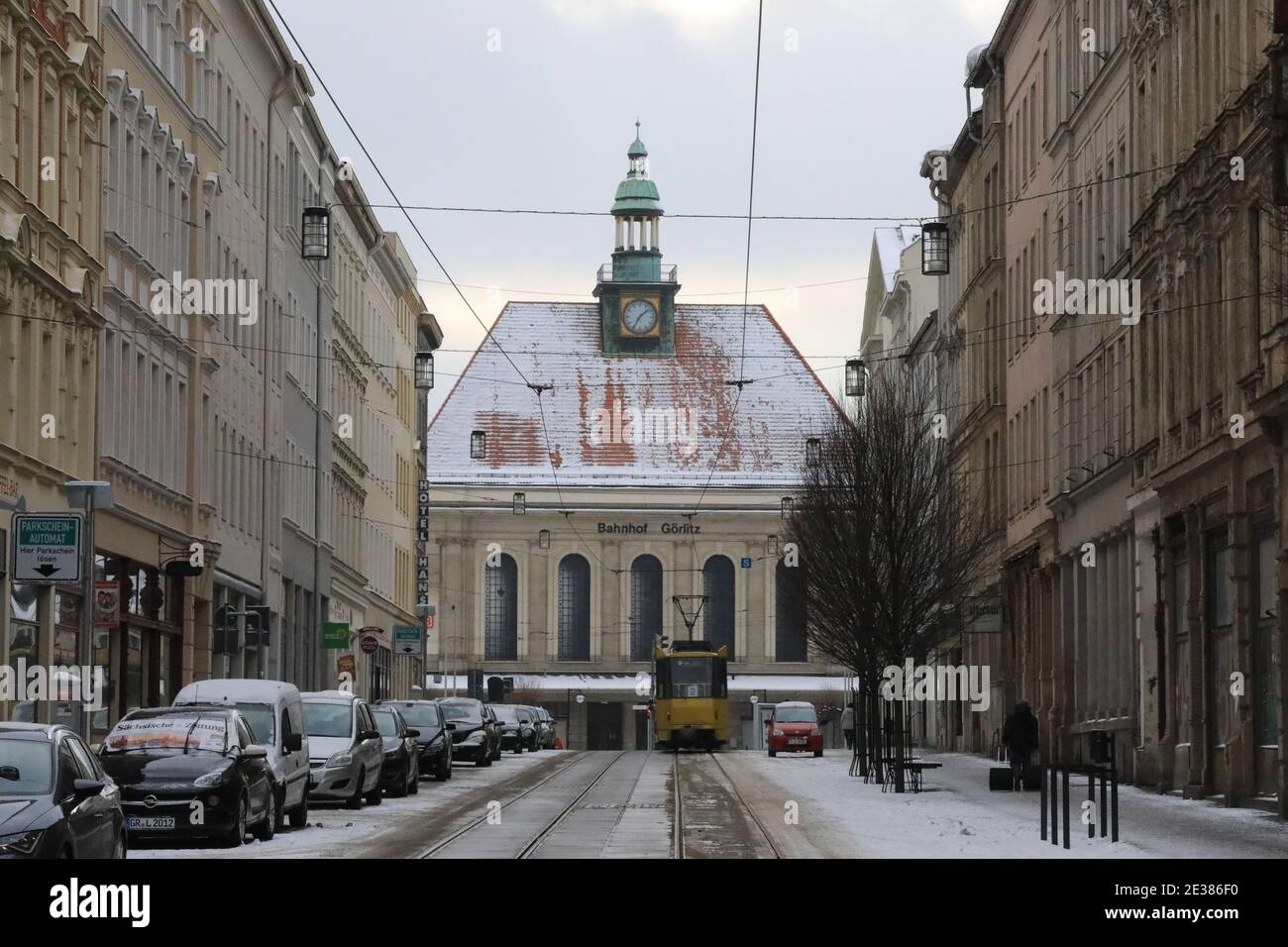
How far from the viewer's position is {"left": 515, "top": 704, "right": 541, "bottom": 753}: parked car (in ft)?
274

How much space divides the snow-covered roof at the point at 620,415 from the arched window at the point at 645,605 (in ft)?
14.2

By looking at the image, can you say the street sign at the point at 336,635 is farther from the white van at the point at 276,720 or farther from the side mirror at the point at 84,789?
the side mirror at the point at 84,789

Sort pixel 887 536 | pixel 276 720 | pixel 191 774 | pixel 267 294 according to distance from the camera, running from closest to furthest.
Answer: pixel 191 774, pixel 276 720, pixel 887 536, pixel 267 294

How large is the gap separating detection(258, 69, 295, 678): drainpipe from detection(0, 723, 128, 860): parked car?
3668cm

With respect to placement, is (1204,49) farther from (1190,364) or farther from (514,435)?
(514,435)

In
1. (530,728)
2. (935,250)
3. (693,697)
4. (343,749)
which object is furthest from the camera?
(530,728)

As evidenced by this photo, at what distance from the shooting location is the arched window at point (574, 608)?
126 metres

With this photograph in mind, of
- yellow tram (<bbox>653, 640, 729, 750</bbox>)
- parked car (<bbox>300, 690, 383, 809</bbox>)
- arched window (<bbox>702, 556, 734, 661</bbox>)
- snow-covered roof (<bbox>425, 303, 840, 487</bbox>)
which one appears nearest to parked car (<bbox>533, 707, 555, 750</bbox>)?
yellow tram (<bbox>653, 640, 729, 750</bbox>)

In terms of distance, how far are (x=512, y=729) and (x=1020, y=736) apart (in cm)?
3979

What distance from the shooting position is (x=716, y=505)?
125812 millimetres

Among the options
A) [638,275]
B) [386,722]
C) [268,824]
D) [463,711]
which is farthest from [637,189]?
[268,824]

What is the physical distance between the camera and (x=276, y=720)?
29938 mm

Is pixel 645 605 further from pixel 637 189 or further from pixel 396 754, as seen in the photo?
pixel 396 754
